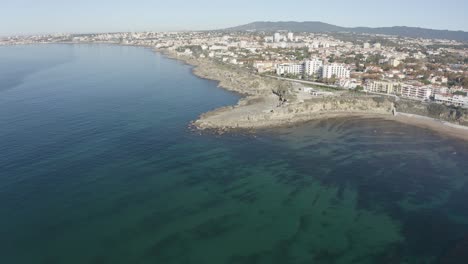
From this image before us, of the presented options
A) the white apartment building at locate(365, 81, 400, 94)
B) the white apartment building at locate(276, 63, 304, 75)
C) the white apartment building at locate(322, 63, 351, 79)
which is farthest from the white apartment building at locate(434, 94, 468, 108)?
the white apartment building at locate(276, 63, 304, 75)

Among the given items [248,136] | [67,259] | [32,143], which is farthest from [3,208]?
[248,136]

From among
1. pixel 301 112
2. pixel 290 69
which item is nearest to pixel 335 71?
pixel 290 69

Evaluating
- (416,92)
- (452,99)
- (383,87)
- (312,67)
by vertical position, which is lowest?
(452,99)

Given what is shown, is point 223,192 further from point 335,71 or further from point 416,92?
point 335,71

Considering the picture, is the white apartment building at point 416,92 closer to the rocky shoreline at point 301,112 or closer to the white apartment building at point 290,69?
the rocky shoreline at point 301,112

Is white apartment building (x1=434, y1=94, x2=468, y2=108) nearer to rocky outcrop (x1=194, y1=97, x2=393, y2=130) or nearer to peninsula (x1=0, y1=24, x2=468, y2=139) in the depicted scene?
peninsula (x1=0, y1=24, x2=468, y2=139)

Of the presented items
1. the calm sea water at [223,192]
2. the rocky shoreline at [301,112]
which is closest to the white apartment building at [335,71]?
the rocky shoreline at [301,112]

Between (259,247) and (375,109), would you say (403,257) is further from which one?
(375,109)
